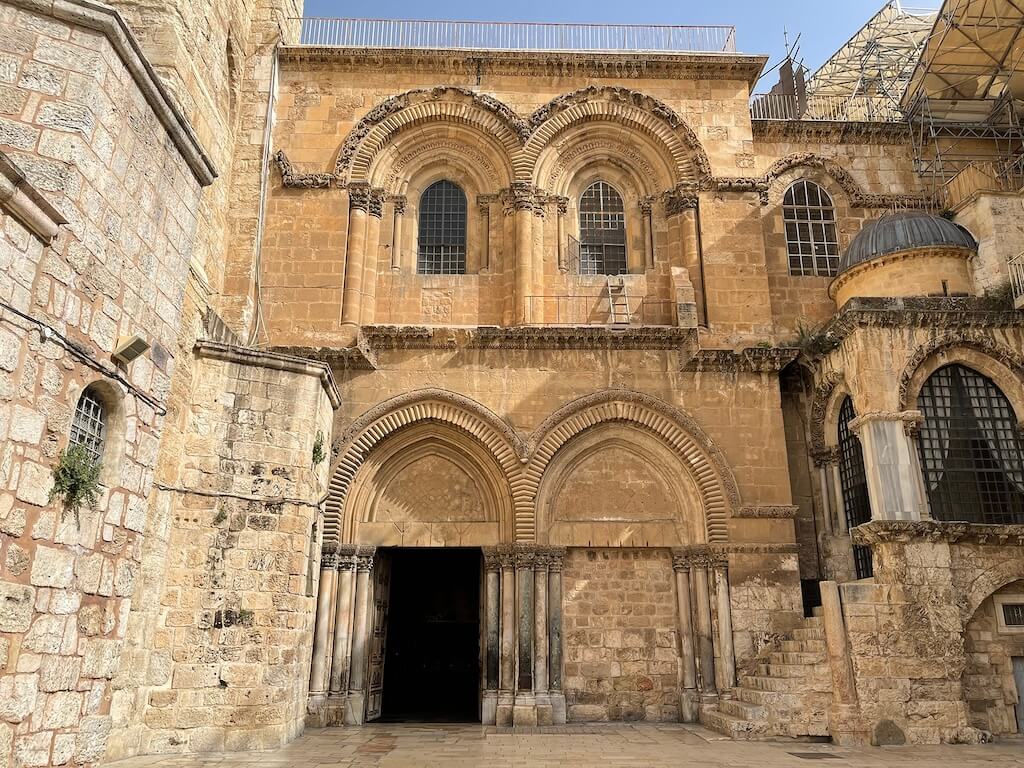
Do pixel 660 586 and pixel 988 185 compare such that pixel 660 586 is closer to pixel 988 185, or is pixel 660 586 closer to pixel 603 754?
pixel 603 754

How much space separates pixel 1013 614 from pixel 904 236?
7.19 meters

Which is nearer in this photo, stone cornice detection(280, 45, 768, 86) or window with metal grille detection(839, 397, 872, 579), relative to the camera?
window with metal grille detection(839, 397, 872, 579)

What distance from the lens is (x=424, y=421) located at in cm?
1509

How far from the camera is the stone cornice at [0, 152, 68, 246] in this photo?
619cm

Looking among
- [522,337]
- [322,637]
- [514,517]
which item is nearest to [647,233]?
[522,337]

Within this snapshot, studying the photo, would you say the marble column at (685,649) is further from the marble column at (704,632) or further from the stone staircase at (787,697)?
the stone staircase at (787,697)

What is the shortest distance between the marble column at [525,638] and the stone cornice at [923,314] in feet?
23.5

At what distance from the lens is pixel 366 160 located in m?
16.8

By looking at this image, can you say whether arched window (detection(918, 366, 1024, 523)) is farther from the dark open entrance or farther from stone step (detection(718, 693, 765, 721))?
the dark open entrance

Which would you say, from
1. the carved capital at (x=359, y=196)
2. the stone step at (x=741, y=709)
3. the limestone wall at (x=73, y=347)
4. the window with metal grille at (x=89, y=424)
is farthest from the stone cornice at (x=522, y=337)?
the window with metal grille at (x=89, y=424)

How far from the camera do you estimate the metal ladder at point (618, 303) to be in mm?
16188

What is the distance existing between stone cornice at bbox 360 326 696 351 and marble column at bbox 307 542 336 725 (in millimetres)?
4050

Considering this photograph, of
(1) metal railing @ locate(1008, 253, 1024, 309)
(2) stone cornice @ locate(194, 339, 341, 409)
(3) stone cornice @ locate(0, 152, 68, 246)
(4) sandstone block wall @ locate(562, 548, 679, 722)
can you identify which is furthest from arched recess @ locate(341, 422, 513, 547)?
(1) metal railing @ locate(1008, 253, 1024, 309)

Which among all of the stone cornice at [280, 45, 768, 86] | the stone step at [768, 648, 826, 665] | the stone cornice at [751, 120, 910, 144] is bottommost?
the stone step at [768, 648, 826, 665]
